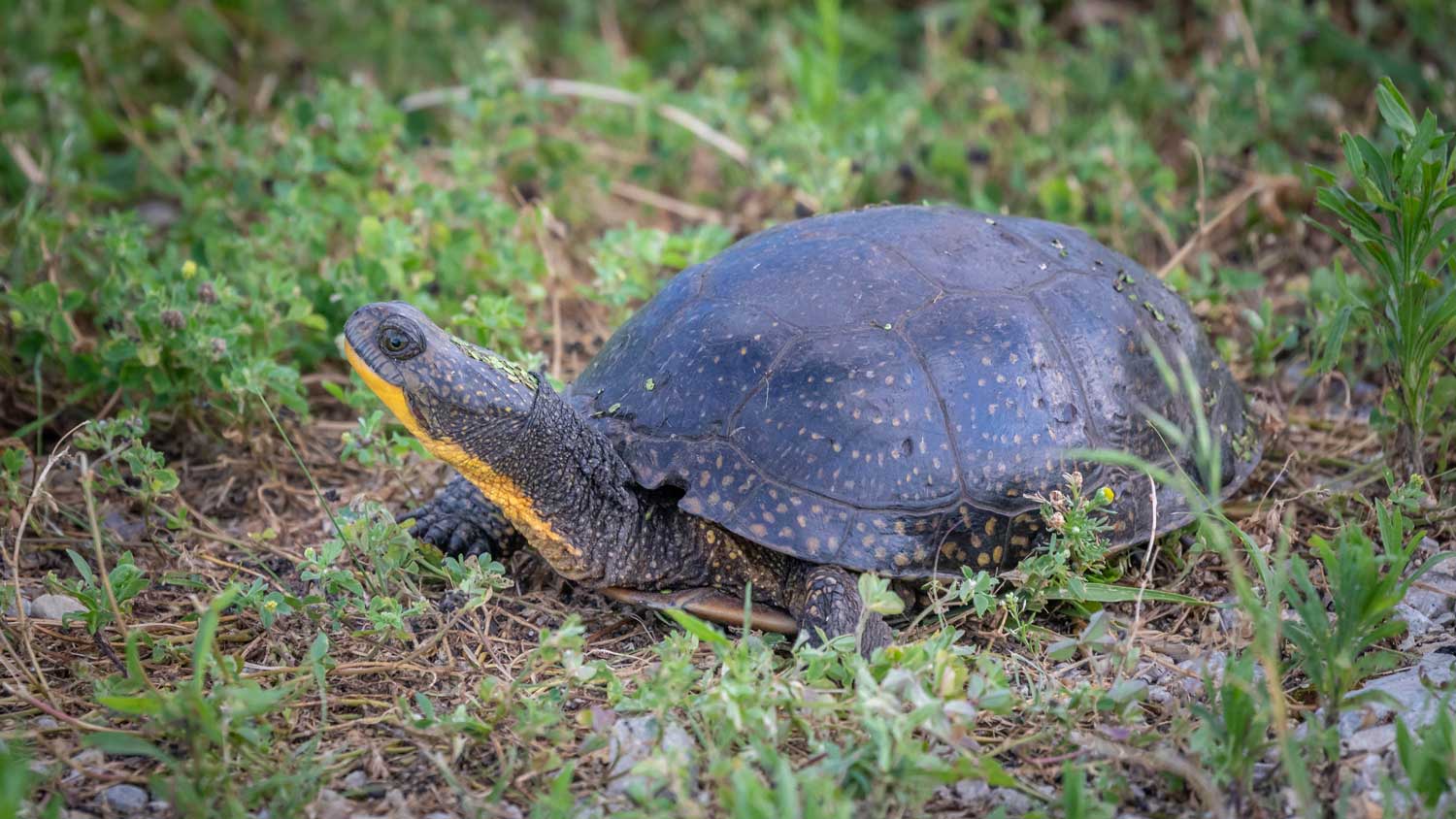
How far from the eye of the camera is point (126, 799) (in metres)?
2.56

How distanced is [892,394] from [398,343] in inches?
50.8

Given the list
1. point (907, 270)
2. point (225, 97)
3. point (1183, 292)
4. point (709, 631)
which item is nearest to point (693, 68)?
point (225, 97)

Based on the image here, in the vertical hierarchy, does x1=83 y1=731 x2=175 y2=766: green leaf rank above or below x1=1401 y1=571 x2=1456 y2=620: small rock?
above

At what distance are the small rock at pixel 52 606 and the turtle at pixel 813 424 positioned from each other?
97cm

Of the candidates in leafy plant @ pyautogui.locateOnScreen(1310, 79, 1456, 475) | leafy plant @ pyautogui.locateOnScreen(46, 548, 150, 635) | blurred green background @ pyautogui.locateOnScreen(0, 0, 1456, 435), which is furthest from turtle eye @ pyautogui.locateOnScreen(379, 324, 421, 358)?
leafy plant @ pyautogui.locateOnScreen(1310, 79, 1456, 475)

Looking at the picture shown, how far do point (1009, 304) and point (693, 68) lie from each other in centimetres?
430

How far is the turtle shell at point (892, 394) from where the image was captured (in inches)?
123

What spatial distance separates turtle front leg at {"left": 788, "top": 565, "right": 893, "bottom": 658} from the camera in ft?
10.0

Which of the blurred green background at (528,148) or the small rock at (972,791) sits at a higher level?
the blurred green background at (528,148)

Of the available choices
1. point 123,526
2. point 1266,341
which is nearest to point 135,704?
point 123,526

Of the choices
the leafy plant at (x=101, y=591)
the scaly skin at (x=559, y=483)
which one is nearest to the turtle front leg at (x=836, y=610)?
the scaly skin at (x=559, y=483)

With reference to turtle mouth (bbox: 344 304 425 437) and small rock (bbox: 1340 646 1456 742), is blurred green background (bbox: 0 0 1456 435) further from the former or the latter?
small rock (bbox: 1340 646 1456 742)

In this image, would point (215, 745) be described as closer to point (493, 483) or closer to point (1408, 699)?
point (493, 483)

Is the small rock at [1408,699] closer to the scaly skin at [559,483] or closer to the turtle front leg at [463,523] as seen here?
the scaly skin at [559,483]
